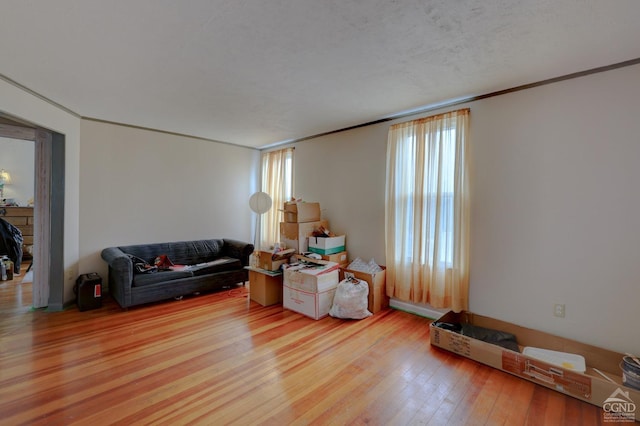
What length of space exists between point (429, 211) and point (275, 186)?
10.2 ft

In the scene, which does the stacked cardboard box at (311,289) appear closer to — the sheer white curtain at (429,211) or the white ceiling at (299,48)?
the sheer white curtain at (429,211)

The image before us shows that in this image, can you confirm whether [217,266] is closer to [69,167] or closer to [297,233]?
[297,233]

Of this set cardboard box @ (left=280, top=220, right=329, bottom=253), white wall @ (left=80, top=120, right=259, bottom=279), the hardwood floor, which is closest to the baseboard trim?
the hardwood floor

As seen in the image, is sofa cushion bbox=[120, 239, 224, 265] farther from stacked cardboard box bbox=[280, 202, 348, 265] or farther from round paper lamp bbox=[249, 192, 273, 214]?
stacked cardboard box bbox=[280, 202, 348, 265]

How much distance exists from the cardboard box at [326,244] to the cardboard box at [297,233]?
105 mm

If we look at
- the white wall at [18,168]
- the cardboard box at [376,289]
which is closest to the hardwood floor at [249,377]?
the cardboard box at [376,289]

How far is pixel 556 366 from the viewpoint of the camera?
6.68 ft

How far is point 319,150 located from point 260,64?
2.42m

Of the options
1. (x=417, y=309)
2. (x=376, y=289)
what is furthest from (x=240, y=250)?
(x=417, y=309)

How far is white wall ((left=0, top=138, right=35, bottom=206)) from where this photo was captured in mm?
6035

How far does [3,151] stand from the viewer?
19.6ft

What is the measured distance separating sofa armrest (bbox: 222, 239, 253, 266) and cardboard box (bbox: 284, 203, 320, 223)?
0.97 metres

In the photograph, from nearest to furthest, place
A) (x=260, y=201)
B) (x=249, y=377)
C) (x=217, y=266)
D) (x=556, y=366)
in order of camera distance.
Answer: (x=556, y=366), (x=249, y=377), (x=217, y=266), (x=260, y=201)

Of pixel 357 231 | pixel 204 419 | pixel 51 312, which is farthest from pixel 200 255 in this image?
pixel 204 419
